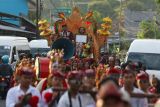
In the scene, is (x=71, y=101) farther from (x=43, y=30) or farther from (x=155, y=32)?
(x=155, y=32)

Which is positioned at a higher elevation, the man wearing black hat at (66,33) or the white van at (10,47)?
the man wearing black hat at (66,33)

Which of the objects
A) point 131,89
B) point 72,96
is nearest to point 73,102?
point 72,96

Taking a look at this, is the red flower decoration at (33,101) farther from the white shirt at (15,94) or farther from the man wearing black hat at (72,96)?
the man wearing black hat at (72,96)

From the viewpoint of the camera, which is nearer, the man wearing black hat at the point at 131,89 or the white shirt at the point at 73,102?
the white shirt at the point at 73,102

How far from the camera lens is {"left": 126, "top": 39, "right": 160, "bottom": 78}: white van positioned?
70.0 feet

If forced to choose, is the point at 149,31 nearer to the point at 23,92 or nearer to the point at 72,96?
the point at 23,92

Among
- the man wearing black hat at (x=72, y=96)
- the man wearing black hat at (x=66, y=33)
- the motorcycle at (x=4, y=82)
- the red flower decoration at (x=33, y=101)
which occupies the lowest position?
the motorcycle at (x=4, y=82)

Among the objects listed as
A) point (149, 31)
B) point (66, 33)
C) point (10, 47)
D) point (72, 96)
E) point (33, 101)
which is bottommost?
point (33, 101)

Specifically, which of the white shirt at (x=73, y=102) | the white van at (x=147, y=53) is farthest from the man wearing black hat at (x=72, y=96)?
the white van at (x=147, y=53)

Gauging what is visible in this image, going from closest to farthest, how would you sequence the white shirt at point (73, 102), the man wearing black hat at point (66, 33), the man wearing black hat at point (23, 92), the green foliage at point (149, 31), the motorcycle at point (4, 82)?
the white shirt at point (73, 102) < the man wearing black hat at point (23, 92) < the motorcycle at point (4, 82) < the man wearing black hat at point (66, 33) < the green foliage at point (149, 31)

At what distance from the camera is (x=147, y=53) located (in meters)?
21.6

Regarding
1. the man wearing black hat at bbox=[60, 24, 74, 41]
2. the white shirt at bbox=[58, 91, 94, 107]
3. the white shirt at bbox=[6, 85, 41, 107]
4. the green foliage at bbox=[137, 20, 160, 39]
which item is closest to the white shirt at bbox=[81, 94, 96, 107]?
the white shirt at bbox=[58, 91, 94, 107]

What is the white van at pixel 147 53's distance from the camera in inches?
840

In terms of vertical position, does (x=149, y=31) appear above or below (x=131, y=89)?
above
